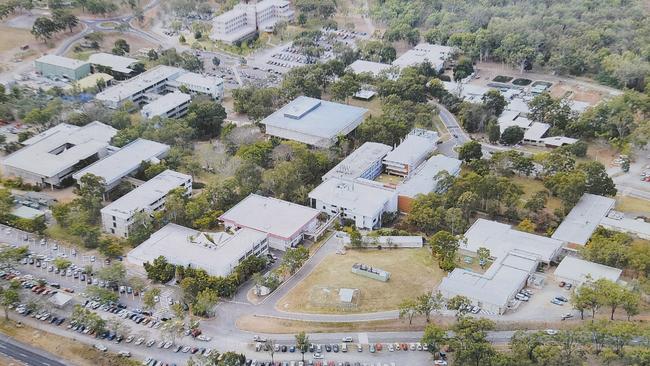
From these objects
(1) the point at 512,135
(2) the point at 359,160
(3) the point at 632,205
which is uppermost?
(2) the point at 359,160

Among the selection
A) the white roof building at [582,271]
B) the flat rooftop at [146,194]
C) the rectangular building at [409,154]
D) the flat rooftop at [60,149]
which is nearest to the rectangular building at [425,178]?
the rectangular building at [409,154]

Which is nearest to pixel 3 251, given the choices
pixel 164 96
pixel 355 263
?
pixel 355 263

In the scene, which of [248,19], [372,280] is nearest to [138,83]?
[248,19]

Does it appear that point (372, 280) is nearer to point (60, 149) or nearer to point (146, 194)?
point (146, 194)

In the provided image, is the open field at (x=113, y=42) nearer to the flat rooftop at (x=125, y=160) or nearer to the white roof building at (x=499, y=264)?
the flat rooftop at (x=125, y=160)

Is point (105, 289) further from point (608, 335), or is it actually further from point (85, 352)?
point (608, 335)

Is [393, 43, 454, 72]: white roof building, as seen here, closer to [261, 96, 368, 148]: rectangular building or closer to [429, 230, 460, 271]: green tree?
[261, 96, 368, 148]: rectangular building
